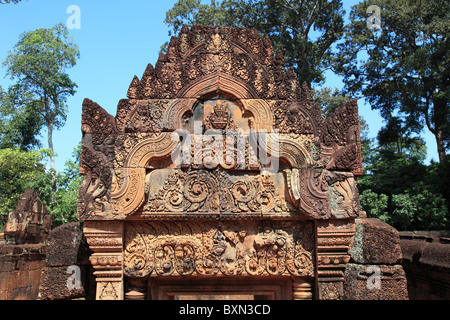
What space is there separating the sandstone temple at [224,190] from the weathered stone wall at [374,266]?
0.04 feet

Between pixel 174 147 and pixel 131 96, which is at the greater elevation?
pixel 131 96

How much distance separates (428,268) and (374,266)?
162 cm

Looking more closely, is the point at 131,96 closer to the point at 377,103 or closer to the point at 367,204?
the point at 367,204

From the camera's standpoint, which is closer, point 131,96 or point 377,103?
point 131,96

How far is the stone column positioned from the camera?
4.13 meters

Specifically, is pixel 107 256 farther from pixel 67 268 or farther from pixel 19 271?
pixel 19 271

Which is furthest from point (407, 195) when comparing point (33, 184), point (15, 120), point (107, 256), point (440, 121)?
point (15, 120)

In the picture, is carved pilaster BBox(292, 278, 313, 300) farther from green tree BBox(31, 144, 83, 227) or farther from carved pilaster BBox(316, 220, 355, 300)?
green tree BBox(31, 144, 83, 227)

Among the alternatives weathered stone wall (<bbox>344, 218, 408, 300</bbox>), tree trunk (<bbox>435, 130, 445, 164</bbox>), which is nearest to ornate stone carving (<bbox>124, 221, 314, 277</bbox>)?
weathered stone wall (<bbox>344, 218, 408, 300</bbox>)

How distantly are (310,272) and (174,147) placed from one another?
6.79ft

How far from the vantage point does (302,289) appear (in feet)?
14.1

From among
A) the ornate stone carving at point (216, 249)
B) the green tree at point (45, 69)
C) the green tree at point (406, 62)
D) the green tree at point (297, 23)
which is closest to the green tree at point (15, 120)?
the green tree at point (45, 69)

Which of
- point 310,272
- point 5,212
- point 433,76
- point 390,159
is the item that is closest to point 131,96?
point 310,272

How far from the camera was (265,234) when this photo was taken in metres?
4.33
